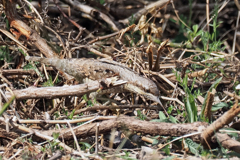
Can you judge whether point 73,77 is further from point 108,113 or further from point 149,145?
point 149,145

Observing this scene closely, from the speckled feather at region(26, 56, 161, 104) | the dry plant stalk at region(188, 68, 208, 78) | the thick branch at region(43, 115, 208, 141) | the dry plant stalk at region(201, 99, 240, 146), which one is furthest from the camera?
the dry plant stalk at region(188, 68, 208, 78)

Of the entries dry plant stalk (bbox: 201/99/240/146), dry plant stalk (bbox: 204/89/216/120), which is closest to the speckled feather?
dry plant stalk (bbox: 204/89/216/120)

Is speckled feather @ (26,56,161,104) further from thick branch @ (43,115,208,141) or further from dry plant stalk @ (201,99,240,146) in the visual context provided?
dry plant stalk @ (201,99,240,146)

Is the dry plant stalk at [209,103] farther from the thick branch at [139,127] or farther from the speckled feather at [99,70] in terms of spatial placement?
the speckled feather at [99,70]

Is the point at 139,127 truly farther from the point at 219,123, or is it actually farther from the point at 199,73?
→ the point at 199,73

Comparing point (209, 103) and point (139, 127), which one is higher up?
point (209, 103)

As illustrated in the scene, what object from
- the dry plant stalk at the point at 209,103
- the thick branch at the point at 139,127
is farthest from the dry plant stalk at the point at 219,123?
the dry plant stalk at the point at 209,103

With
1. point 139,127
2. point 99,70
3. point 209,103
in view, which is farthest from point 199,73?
point 139,127

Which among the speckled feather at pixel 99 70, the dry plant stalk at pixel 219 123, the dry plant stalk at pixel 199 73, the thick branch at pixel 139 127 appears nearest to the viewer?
the dry plant stalk at pixel 219 123

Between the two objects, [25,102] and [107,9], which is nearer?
[25,102]

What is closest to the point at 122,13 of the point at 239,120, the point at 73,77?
the point at 73,77

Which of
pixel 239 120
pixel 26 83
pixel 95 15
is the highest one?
pixel 95 15
